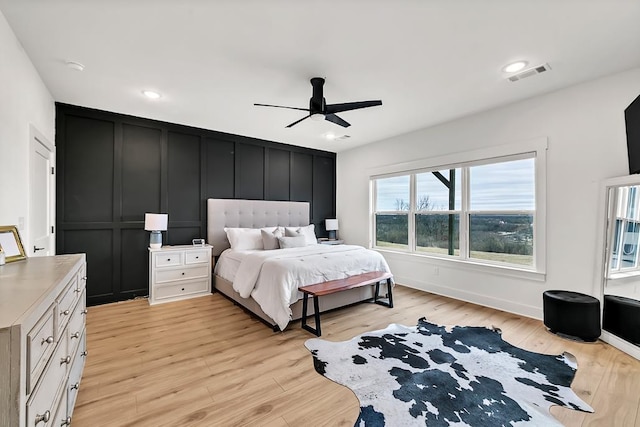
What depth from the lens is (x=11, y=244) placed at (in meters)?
1.88

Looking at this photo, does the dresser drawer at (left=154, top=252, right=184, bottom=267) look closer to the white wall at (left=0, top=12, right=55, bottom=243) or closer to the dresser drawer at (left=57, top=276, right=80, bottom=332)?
the white wall at (left=0, top=12, right=55, bottom=243)

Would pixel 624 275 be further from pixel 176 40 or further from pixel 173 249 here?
pixel 173 249

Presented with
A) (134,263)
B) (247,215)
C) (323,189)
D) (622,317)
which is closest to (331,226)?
(323,189)

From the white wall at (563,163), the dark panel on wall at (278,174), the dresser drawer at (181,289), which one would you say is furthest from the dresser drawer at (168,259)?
the white wall at (563,163)

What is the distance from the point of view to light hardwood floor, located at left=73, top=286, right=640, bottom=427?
1.87 meters

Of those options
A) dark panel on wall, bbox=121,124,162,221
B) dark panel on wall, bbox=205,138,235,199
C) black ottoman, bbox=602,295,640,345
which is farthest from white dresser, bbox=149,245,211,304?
black ottoman, bbox=602,295,640,345

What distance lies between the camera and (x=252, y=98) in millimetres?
3586

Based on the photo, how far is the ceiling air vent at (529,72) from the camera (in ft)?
9.34

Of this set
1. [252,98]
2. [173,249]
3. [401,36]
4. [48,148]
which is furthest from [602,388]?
[48,148]

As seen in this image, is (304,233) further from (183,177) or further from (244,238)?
(183,177)

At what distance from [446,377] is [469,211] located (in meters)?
2.76

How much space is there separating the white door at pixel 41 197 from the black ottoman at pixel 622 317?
5.68m

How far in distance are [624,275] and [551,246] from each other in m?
0.67

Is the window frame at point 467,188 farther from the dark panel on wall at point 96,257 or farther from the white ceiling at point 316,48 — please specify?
the dark panel on wall at point 96,257
